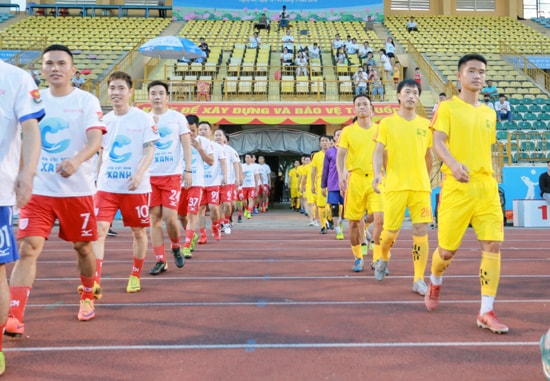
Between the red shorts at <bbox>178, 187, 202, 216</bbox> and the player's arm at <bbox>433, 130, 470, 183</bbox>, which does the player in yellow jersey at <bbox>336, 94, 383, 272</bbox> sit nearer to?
the red shorts at <bbox>178, 187, 202, 216</bbox>

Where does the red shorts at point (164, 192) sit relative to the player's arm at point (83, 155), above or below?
below

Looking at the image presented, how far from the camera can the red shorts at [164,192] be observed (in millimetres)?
6293

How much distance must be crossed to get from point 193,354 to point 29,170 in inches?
56.6

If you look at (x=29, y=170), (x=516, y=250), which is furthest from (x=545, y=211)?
(x=29, y=170)

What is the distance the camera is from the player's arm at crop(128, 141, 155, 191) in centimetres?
479

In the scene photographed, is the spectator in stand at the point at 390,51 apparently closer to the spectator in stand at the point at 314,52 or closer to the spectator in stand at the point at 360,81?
the spectator in stand at the point at 360,81

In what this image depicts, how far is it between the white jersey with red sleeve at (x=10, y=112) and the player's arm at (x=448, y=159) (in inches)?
104

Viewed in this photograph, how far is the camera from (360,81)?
2222 centimetres

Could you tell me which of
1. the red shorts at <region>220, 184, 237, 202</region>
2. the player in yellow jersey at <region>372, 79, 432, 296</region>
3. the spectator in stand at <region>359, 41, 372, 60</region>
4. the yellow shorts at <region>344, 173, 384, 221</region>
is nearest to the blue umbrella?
the red shorts at <region>220, 184, 237, 202</region>

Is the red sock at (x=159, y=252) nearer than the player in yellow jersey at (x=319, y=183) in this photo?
Yes

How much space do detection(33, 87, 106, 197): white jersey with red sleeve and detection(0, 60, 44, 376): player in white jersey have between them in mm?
922

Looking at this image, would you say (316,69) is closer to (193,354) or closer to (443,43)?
(443,43)

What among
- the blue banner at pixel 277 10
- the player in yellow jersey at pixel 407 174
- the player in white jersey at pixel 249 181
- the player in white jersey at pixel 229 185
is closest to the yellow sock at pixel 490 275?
the player in yellow jersey at pixel 407 174

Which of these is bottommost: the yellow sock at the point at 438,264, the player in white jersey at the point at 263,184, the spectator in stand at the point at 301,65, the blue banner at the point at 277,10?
the player in white jersey at the point at 263,184
